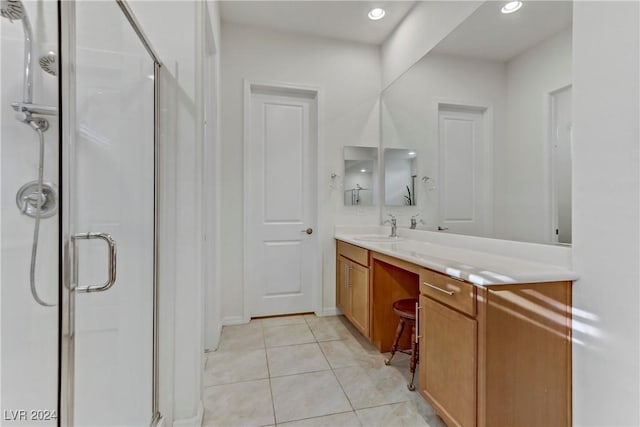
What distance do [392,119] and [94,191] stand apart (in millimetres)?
2552

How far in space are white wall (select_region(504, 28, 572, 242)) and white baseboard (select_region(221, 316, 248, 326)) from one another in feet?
7.54

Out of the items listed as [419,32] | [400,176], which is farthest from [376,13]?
[400,176]

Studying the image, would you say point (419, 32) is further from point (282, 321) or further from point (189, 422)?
point (189, 422)

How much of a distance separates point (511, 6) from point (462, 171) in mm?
972

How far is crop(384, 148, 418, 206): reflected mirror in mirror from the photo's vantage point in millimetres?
2683

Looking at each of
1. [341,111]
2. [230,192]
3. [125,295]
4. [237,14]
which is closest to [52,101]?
[125,295]

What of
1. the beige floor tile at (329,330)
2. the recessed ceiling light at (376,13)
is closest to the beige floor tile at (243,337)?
the beige floor tile at (329,330)

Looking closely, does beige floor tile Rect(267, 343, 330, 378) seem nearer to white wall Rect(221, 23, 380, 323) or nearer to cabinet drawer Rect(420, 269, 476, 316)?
white wall Rect(221, 23, 380, 323)

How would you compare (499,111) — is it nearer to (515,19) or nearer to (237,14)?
(515,19)

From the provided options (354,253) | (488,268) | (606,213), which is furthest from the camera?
(354,253)

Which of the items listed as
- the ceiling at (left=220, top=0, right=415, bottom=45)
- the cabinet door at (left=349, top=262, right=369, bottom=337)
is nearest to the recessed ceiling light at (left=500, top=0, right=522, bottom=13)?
the ceiling at (left=220, top=0, right=415, bottom=45)

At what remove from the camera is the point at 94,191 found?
3.74ft

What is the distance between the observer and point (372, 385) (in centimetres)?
186

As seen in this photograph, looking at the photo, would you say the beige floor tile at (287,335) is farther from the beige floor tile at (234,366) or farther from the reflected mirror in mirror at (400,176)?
the reflected mirror in mirror at (400,176)
